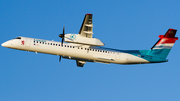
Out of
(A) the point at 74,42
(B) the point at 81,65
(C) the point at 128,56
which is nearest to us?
(A) the point at 74,42

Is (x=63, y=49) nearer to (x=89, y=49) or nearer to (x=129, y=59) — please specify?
(x=89, y=49)

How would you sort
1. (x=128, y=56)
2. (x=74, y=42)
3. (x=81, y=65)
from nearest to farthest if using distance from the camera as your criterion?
(x=74, y=42)
(x=128, y=56)
(x=81, y=65)

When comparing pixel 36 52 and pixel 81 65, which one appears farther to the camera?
pixel 81 65

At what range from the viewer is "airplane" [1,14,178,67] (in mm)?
38312

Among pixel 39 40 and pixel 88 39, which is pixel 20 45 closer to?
pixel 39 40

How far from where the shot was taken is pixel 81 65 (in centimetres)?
4503

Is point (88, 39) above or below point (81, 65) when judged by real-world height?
above

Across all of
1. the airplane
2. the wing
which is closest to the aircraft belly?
the airplane

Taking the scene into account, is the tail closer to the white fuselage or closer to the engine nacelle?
the white fuselage

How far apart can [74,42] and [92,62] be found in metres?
5.06

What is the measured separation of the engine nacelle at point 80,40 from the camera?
124 feet

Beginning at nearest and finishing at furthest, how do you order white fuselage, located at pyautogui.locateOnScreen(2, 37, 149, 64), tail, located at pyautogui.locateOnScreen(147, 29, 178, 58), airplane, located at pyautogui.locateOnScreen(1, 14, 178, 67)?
airplane, located at pyautogui.locateOnScreen(1, 14, 178, 67), white fuselage, located at pyautogui.locateOnScreen(2, 37, 149, 64), tail, located at pyautogui.locateOnScreen(147, 29, 178, 58)

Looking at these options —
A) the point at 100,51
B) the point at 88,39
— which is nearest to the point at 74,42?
the point at 88,39

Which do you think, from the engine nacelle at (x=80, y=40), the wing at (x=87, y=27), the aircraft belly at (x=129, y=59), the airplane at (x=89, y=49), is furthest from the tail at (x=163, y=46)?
the wing at (x=87, y=27)
